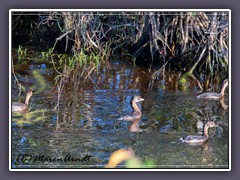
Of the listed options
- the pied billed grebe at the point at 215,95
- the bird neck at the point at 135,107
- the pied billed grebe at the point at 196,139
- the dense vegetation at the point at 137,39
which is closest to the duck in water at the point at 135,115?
the bird neck at the point at 135,107

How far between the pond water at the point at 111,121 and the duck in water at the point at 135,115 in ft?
0.22

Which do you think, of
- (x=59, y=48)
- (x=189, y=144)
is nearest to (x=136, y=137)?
(x=189, y=144)

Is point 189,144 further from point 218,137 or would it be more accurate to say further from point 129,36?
point 129,36

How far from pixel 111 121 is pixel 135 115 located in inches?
15.5

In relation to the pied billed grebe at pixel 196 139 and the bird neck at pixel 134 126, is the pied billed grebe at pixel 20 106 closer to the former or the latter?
the bird neck at pixel 134 126

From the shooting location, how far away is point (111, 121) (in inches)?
590

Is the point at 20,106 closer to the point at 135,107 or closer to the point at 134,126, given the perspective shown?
the point at 134,126

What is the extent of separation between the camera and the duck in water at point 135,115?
588 inches

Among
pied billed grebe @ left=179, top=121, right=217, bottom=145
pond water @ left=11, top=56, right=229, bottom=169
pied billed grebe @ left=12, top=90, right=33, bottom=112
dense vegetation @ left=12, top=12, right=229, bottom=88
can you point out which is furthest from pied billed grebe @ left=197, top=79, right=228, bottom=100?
pied billed grebe @ left=12, top=90, right=33, bottom=112

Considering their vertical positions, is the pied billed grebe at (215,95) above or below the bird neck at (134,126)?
above

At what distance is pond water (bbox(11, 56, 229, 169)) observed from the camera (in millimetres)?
14156

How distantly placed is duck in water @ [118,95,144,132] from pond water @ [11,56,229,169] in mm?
68

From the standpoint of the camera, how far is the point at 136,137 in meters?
14.6
